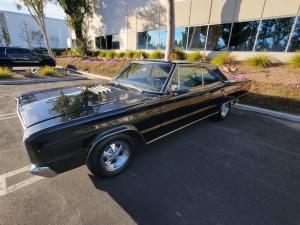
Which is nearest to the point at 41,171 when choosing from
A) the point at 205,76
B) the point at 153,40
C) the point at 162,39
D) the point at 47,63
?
the point at 205,76

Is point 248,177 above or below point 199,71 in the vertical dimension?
below

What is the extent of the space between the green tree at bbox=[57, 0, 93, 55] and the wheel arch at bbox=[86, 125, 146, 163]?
1748cm

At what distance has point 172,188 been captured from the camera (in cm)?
250

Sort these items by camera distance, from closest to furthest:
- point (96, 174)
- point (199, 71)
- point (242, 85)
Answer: point (96, 174)
point (199, 71)
point (242, 85)

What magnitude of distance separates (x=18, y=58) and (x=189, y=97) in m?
13.2

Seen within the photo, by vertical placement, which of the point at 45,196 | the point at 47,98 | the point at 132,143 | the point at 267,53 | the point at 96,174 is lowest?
the point at 45,196

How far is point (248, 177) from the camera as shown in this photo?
278cm

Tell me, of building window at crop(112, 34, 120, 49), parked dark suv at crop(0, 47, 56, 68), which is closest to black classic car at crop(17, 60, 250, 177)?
parked dark suv at crop(0, 47, 56, 68)

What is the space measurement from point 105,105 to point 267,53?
1016 centimetres

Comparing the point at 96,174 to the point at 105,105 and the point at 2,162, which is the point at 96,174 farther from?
the point at 2,162

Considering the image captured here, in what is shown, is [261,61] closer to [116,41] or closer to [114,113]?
[114,113]

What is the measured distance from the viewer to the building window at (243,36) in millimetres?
9820

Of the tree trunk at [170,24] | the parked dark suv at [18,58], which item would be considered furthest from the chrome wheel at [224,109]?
the parked dark suv at [18,58]

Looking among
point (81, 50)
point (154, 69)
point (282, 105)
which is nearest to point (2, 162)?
point (154, 69)
